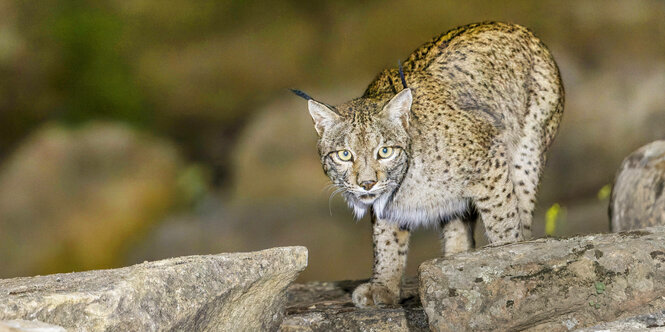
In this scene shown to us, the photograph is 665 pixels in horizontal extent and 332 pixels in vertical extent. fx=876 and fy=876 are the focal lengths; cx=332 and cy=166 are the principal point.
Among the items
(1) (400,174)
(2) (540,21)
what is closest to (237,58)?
(2) (540,21)

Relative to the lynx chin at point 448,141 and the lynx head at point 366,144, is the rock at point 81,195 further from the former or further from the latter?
the lynx head at point 366,144

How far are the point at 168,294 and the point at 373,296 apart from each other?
220cm

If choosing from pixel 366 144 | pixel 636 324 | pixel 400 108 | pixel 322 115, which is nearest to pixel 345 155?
pixel 366 144

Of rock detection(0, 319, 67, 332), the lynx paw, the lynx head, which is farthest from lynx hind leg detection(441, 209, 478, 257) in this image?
rock detection(0, 319, 67, 332)

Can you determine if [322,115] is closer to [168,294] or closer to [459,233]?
[459,233]

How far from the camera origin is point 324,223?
10234mm

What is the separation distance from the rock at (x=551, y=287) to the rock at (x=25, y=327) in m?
1.68

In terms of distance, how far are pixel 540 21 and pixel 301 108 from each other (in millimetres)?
2990

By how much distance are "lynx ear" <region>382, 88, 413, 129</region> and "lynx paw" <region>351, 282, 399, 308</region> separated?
1.05 meters

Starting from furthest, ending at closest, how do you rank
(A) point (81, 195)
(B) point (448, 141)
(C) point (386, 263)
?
(A) point (81, 195) < (C) point (386, 263) < (B) point (448, 141)

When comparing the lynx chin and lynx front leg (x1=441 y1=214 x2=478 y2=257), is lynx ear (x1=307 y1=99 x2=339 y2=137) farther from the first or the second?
lynx front leg (x1=441 y1=214 x2=478 y2=257)

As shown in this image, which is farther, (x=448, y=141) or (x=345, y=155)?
(x=448, y=141)

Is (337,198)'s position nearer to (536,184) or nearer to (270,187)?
(270,187)

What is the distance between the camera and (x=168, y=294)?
3463 millimetres
